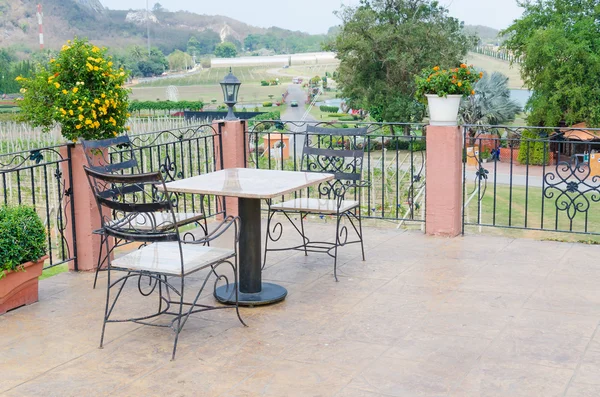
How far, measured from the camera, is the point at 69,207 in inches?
218

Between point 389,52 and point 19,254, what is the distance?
3513 cm

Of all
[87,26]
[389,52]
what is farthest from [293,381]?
[87,26]

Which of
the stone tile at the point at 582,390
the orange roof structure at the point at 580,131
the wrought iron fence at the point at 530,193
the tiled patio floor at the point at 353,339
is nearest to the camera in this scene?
the stone tile at the point at 582,390

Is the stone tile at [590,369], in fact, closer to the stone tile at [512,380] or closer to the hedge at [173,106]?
the stone tile at [512,380]

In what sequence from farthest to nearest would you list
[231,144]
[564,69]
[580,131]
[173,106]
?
[173,106], [564,69], [580,131], [231,144]

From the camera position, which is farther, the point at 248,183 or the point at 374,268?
the point at 374,268

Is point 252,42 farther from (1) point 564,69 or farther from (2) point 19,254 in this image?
(2) point 19,254

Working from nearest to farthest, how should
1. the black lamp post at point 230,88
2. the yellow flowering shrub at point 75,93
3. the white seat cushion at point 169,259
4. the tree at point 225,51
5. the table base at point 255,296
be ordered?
1. the white seat cushion at point 169,259
2. the table base at point 255,296
3. the yellow flowering shrub at point 75,93
4. the black lamp post at point 230,88
5. the tree at point 225,51

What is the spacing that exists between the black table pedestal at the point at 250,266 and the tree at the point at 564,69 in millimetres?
29804

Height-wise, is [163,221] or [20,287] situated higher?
[163,221]

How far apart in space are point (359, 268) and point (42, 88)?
9.17 feet

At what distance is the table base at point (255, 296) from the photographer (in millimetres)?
4684

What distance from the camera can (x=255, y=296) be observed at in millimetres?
4777

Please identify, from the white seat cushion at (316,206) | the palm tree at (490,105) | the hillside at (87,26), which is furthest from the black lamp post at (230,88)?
the hillside at (87,26)
